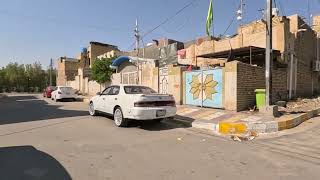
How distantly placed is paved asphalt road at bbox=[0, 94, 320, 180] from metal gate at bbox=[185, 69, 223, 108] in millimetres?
4485

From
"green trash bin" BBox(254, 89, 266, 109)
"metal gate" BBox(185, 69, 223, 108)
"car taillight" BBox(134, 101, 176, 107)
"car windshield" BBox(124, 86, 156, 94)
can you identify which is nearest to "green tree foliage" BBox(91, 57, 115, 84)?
"metal gate" BBox(185, 69, 223, 108)

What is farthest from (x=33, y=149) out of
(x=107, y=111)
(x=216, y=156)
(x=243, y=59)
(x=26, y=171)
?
(x=243, y=59)

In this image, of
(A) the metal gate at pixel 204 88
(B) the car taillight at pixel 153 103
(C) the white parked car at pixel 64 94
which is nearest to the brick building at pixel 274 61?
(A) the metal gate at pixel 204 88

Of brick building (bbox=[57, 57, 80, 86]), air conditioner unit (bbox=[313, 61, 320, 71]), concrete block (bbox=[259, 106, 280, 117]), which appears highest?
brick building (bbox=[57, 57, 80, 86])

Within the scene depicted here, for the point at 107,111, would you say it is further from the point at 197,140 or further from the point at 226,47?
the point at 226,47

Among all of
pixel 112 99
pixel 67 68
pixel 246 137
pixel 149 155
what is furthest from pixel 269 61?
pixel 67 68

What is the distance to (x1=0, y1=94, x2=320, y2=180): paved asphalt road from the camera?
5.72 m

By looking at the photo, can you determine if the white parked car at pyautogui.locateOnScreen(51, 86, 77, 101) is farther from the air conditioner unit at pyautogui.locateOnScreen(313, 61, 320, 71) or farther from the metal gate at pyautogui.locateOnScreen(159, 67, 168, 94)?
the air conditioner unit at pyautogui.locateOnScreen(313, 61, 320, 71)

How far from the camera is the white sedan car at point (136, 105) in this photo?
10.8 m

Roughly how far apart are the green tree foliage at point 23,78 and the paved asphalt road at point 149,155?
86.7 meters

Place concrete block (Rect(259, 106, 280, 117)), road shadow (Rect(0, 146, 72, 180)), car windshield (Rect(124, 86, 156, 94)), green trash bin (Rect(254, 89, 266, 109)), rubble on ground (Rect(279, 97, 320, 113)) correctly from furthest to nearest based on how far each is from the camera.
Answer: green trash bin (Rect(254, 89, 266, 109)) < rubble on ground (Rect(279, 97, 320, 113)) < car windshield (Rect(124, 86, 156, 94)) < concrete block (Rect(259, 106, 280, 117)) < road shadow (Rect(0, 146, 72, 180))

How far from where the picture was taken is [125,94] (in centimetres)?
1153

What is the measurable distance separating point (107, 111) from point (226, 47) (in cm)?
1171

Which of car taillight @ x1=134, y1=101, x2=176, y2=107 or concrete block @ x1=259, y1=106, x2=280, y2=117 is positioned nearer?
car taillight @ x1=134, y1=101, x2=176, y2=107
